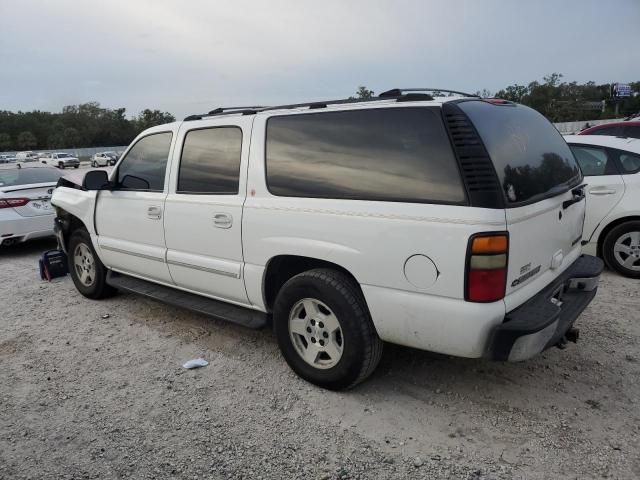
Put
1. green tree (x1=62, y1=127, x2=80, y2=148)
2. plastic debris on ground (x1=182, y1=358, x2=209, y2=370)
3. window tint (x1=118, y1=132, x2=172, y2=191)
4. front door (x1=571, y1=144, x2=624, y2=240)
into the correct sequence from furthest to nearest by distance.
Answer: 1. green tree (x1=62, y1=127, x2=80, y2=148)
2. front door (x1=571, y1=144, x2=624, y2=240)
3. window tint (x1=118, y1=132, x2=172, y2=191)
4. plastic debris on ground (x1=182, y1=358, x2=209, y2=370)

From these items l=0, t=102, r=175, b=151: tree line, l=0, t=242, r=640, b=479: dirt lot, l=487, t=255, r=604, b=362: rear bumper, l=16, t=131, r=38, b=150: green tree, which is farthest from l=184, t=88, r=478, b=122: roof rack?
l=16, t=131, r=38, b=150: green tree

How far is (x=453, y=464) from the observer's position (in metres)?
2.65

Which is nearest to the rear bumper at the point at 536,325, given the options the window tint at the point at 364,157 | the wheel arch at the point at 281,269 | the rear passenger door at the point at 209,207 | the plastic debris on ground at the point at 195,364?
the window tint at the point at 364,157

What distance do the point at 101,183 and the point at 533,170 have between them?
3759 millimetres

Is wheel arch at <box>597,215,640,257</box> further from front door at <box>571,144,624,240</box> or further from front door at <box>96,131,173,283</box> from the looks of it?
front door at <box>96,131,173,283</box>

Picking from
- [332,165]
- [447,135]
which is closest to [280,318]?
[332,165]

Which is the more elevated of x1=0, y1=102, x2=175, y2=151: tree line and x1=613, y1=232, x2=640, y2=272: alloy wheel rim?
x1=0, y1=102, x2=175, y2=151: tree line

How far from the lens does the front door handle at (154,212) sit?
4.27 meters

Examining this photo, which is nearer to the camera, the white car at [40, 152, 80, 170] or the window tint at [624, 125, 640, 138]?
the window tint at [624, 125, 640, 138]

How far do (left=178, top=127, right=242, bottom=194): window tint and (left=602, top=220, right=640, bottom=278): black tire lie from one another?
4.26 metres

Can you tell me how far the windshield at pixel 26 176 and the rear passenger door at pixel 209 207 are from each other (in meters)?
5.11

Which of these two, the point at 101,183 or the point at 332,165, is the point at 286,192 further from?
the point at 101,183

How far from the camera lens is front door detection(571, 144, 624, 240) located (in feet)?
18.2

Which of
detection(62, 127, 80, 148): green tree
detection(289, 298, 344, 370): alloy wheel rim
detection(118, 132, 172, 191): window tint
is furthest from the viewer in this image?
detection(62, 127, 80, 148): green tree
